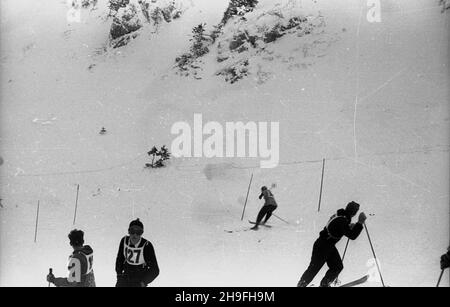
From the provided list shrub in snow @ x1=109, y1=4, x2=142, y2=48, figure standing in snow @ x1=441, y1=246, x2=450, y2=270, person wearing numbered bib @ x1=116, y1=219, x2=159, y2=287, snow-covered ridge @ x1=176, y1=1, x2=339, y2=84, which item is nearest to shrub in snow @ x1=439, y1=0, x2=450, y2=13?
snow-covered ridge @ x1=176, y1=1, x2=339, y2=84

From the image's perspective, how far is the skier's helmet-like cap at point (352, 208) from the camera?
3.74 meters

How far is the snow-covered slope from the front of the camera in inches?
154

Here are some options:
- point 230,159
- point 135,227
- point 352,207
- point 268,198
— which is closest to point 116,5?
point 230,159

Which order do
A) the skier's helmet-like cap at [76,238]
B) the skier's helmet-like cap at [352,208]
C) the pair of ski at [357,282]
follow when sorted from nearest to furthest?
the skier's helmet-like cap at [76,238] → the skier's helmet-like cap at [352,208] → the pair of ski at [357,282]

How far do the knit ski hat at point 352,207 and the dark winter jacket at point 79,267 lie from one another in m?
2.08

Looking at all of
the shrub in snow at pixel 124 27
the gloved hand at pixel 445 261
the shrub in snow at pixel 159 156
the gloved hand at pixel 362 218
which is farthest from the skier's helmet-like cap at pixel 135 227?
the gloved hand at pixel 445 261

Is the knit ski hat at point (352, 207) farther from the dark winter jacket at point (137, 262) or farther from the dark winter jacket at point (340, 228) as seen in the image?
the dark winter jacket at point (137, 262)

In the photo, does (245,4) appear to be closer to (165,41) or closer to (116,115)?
(165,41)

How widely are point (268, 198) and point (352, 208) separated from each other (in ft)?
2.29

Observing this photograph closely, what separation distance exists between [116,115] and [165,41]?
0.80 metres

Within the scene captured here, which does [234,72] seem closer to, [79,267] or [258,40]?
[258,40]

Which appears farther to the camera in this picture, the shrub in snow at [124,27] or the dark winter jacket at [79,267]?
the shrub in snow at [124,27]

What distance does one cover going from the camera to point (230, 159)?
3980mm

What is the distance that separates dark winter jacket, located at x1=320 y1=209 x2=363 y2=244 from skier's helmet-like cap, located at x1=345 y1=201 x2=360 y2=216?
0.04m
